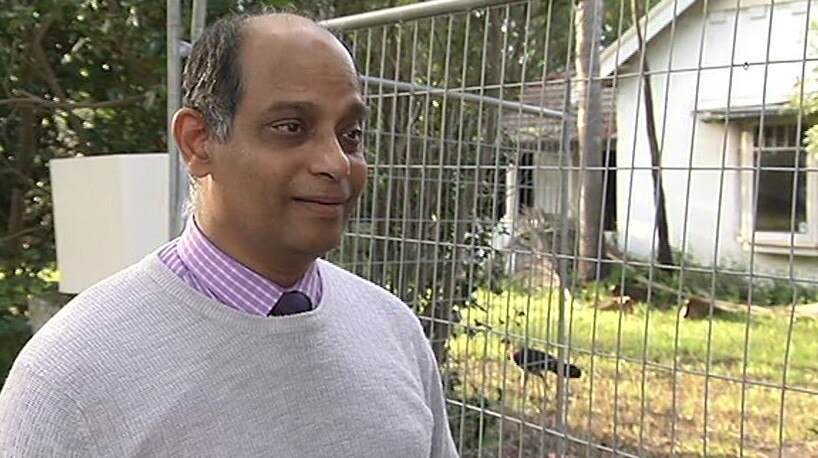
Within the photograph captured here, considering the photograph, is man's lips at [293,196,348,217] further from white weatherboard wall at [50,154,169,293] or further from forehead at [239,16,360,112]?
white weatherboard wall at [50,154,169,293]

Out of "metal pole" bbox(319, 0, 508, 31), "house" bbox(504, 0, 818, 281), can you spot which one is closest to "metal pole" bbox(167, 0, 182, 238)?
"metal pole" bbox(319, 0, 508, 31)

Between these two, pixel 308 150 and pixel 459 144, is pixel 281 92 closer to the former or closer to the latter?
pixel 308 150

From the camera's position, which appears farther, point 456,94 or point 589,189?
point 589,189

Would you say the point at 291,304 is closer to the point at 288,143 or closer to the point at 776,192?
the point at 288,143

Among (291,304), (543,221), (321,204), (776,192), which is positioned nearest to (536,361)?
(543,221)

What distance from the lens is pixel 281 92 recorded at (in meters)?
0.96

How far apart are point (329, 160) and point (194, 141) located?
0.16 meters

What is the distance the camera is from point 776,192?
379 centimetres

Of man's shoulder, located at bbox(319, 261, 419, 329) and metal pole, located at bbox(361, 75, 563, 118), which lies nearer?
man's shoulder, located at bbox(319, 261, 419, 329)

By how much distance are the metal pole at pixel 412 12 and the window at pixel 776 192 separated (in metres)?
0.74

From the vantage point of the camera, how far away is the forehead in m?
0.96

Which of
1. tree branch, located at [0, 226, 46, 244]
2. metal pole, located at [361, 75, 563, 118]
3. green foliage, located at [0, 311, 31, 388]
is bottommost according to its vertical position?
green foliage, located at [0, 311, 31, 388]

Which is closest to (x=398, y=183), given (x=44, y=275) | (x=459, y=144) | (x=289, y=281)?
(x=459, y=144)

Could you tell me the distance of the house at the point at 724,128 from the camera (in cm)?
195
